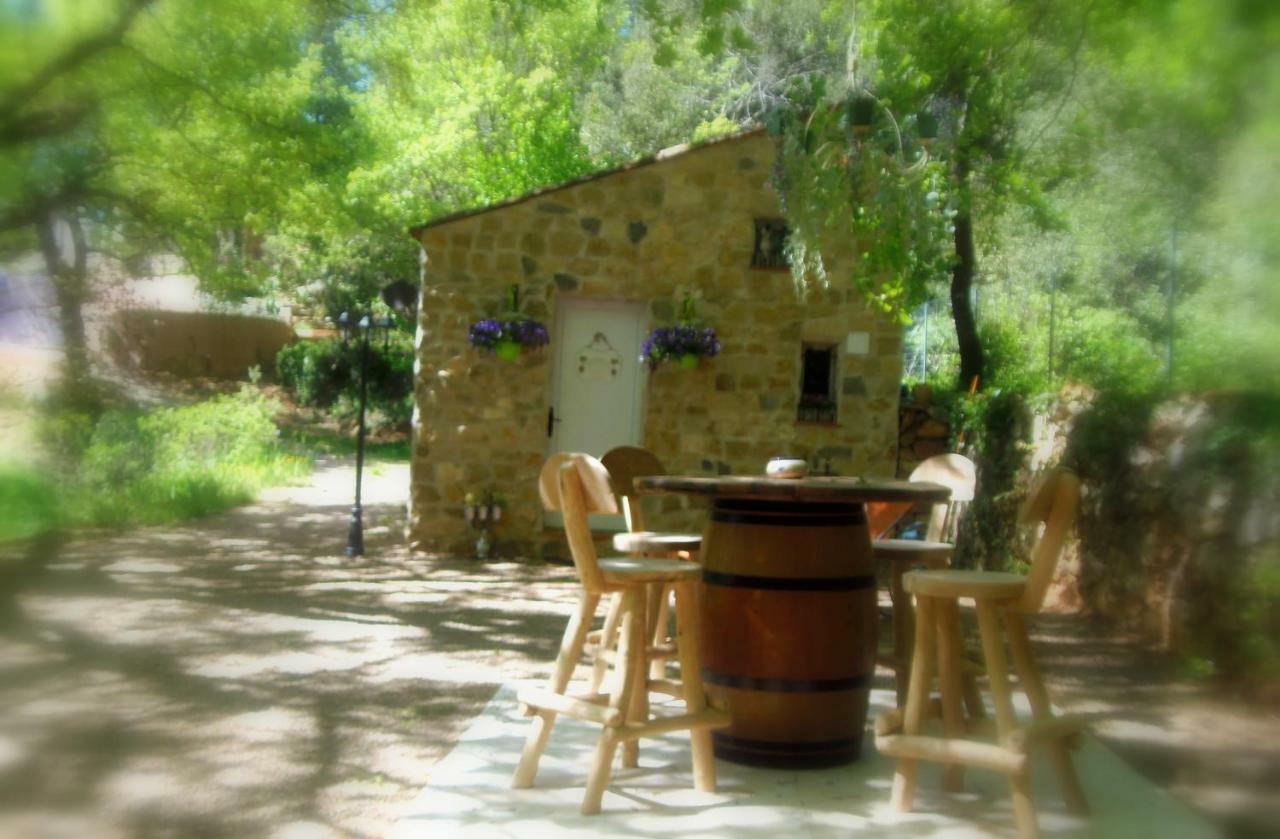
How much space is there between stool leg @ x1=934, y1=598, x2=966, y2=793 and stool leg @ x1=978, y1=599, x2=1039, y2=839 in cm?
16

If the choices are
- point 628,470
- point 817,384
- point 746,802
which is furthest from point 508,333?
point 746,802

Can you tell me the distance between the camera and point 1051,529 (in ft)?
9.87

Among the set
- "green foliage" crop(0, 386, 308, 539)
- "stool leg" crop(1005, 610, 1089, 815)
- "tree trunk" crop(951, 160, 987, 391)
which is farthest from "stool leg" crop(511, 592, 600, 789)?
"tree trunk" crop(951, 160, 987, 391)

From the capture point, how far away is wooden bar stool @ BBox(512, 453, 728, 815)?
3123mm

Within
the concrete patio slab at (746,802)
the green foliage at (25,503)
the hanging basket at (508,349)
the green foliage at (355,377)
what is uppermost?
the hanging basket at (508,349)

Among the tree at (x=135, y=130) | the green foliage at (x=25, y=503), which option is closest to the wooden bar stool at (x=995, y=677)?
the tree at (x=135, y=130)

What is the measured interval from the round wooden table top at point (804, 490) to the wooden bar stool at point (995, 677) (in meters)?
0.28

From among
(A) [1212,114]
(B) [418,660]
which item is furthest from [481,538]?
(A) [1212,114]

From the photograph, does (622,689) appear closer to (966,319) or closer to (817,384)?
(817,384)

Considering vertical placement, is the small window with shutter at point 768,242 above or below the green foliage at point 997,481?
above

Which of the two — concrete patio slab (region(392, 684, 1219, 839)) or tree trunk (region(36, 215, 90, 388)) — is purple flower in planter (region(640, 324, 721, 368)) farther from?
tree trunk (region(36, 215, 90, 388))

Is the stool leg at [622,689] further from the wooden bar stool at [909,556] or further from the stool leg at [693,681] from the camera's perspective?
the wooden bar stool at [909,556]

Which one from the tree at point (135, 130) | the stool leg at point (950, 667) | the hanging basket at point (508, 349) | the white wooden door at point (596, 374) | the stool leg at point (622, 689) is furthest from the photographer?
the white wooden door at point (596, 374)

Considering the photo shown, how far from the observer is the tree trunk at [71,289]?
1036 mm
